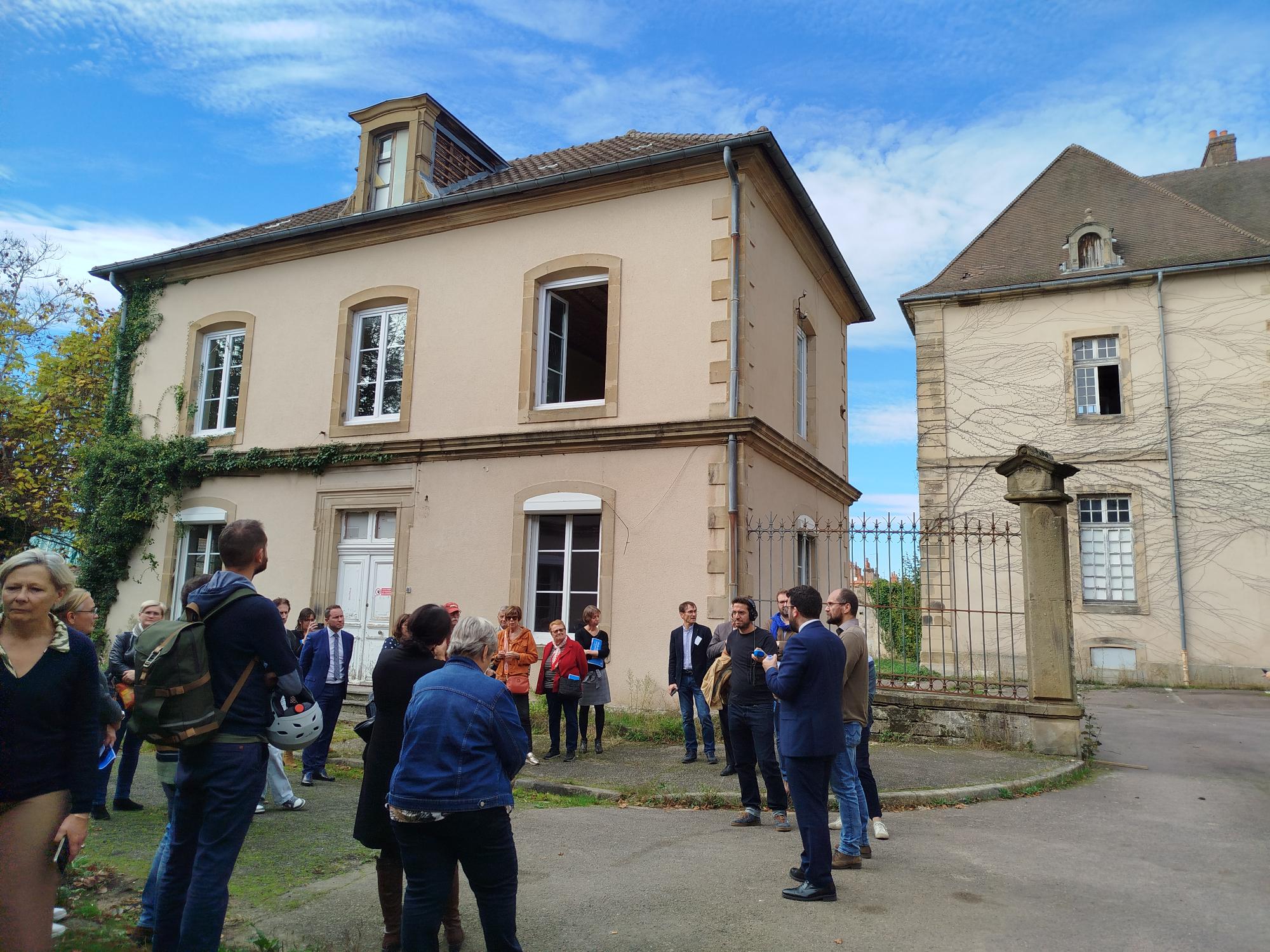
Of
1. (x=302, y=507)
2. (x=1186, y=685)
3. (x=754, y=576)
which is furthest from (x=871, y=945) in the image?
(x=1186, y=685)

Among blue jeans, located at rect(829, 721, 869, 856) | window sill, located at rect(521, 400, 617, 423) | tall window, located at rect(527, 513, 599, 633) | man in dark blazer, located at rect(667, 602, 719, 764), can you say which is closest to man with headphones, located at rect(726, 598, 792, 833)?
blue jeans, located at rect(829, 721, 869, 856)

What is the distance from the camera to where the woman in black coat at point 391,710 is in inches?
150

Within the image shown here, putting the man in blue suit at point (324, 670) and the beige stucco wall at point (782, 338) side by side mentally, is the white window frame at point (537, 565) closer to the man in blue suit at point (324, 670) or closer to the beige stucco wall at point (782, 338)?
the beige stucco wall at point (782, 338)

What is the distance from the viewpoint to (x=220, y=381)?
15.4 metres

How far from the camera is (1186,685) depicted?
16719 mm

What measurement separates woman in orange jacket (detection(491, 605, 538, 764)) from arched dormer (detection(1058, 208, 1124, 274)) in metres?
16.0

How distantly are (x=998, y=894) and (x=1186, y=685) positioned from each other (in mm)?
14867

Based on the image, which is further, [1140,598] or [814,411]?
[1140,598]

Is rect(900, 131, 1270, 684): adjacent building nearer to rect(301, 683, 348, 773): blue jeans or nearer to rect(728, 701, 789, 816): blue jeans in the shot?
rect(728, 701, 789, 816): blue jeans

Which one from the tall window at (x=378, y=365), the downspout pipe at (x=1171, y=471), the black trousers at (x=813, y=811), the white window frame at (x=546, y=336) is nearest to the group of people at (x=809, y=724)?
the black trousers at (x=813, y=811)

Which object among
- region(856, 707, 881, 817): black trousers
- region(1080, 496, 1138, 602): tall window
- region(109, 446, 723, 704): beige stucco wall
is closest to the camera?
region(856, 707, 881, 817): black trousers

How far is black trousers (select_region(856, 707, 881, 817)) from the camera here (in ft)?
19.1

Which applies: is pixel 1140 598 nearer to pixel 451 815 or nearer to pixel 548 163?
pixel 548 163

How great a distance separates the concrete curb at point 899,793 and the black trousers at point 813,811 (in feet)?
7.68
